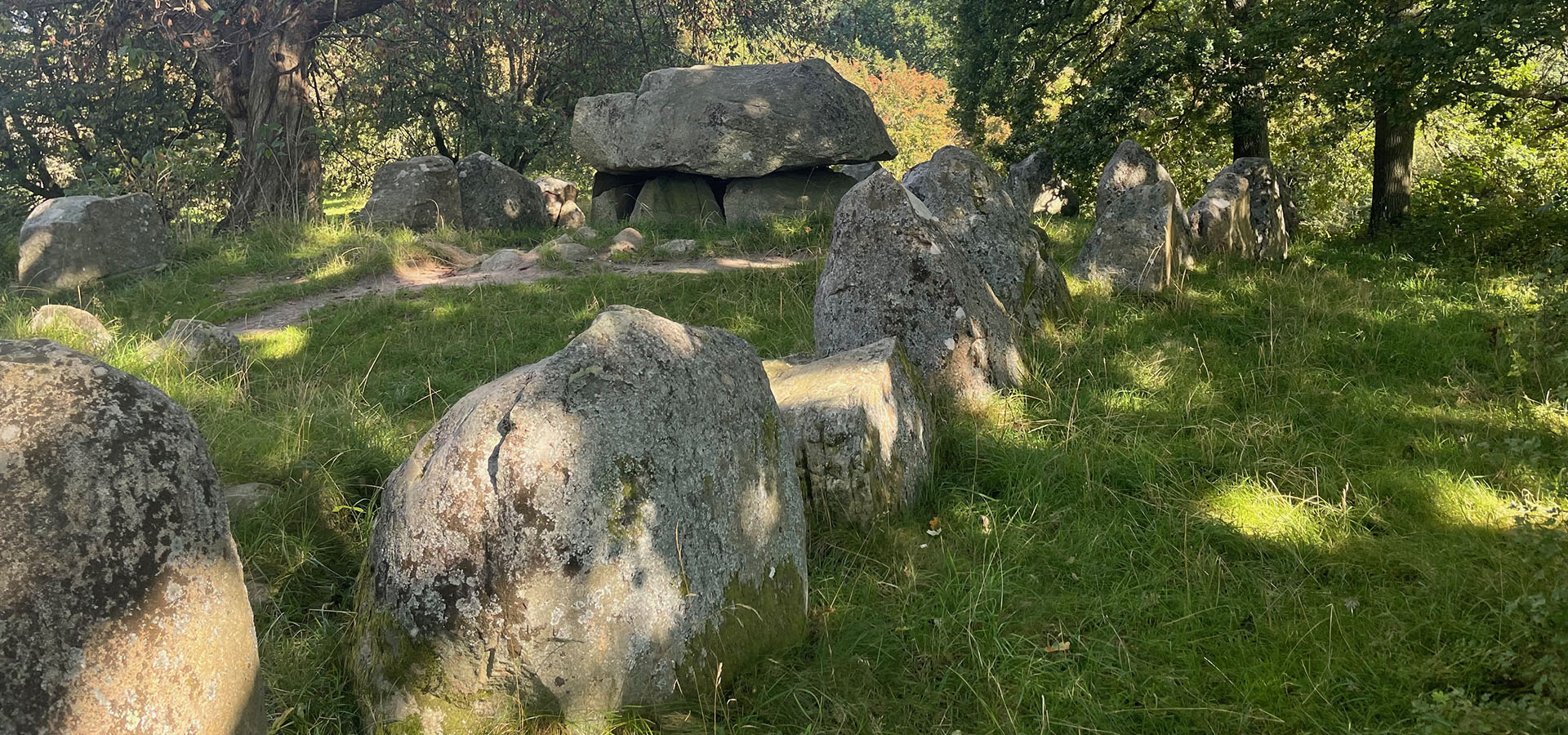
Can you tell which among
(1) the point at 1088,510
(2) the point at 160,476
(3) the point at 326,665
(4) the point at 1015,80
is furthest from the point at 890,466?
(4) the point at 1015,80

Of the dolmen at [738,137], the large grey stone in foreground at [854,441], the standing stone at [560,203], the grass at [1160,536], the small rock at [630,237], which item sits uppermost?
the dolmen at [738,137]

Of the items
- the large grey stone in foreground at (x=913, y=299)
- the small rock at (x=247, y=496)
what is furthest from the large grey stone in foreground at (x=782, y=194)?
the small rock at (x=247, y=496)

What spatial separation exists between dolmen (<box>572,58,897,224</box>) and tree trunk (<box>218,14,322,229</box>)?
3.84 m

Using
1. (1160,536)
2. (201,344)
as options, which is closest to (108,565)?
(1160,536)

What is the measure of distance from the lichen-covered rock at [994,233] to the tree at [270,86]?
9201 millimetres

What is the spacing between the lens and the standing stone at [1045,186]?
45.9ft

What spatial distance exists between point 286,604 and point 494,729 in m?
1.29

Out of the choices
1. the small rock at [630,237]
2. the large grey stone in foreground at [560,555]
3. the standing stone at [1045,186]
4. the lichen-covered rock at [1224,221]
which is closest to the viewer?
the large grey stone in foreground at [560,555]

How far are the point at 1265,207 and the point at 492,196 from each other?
34.6 ft

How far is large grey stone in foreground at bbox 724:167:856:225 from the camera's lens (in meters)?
13.0

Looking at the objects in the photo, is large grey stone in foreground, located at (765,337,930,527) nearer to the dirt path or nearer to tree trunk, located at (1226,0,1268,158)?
the dirt path

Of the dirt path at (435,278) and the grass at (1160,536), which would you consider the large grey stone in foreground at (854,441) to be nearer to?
the grass at (1160,536)

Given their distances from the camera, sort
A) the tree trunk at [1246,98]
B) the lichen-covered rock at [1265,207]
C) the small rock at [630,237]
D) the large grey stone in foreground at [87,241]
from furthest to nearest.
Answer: the small rock at [630,237], the tree trunk at [1246,98], the large grey stone in foreground at [87,241], the lichen-covered rock at [1265,207]

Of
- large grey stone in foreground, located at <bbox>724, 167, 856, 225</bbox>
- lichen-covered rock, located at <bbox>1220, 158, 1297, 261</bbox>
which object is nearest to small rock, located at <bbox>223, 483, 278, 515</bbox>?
lichen-covered rock, located at <bbox>1220, 158, 1297, 261</bbox>
